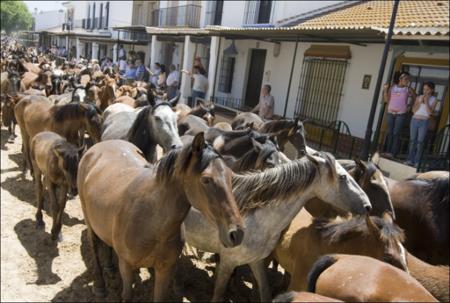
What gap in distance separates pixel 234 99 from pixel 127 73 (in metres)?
5.92

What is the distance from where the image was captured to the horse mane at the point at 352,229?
288 cm

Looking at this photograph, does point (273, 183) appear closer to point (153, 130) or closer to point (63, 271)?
point (153, 130)

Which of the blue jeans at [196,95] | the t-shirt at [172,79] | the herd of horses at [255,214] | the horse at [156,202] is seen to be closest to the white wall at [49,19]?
the t-shirt at [172,79]

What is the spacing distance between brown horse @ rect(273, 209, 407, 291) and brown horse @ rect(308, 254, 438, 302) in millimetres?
492

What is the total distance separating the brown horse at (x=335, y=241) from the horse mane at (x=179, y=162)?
1.36 meters

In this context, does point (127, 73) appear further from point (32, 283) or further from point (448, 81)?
point (32, 283)

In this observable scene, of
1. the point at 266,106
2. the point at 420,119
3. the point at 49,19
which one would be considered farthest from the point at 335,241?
the point at 49,19

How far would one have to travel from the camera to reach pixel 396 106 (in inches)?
315

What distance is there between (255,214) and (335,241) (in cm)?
70

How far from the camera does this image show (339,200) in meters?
3.25

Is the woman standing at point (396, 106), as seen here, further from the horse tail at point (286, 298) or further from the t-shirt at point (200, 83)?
the t-shirt at point (200, 83)

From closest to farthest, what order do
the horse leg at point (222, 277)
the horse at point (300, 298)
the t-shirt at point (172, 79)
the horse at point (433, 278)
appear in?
the horse at point (300, 298)
the horse at point (433, 278)
the horse leg at point (222, 277)
the t-shirt at point (172, 79)

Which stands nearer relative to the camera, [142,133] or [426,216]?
[426,216]

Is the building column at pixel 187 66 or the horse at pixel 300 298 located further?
the building column at pixel 187 66
